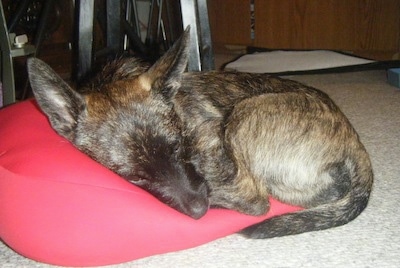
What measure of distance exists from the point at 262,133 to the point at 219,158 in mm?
210

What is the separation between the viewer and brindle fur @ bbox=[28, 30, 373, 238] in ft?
5.50

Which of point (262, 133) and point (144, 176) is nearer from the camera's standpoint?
point (144, 176)

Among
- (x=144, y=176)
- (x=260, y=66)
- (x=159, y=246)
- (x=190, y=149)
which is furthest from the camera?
(x=260, y=66)

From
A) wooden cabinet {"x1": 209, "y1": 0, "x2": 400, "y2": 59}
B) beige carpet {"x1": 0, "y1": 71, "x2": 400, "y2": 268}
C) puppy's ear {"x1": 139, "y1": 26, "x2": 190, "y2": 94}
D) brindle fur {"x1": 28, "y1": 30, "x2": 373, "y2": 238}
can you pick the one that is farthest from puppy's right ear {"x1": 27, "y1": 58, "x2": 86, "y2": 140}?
wooden cabinet {"x1": 209, "y1": 0, "x2": 400, "y2": 59}

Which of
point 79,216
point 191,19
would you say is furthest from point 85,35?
point 79,216

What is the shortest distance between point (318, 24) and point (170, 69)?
3965 millimetres

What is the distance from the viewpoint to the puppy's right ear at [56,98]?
152 centimetres

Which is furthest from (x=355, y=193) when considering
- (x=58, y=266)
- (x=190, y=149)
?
(x=58, y=266)

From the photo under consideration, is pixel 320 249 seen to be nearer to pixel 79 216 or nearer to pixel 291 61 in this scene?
pixel 79 216

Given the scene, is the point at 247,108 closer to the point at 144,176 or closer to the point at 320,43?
the point at 144,176

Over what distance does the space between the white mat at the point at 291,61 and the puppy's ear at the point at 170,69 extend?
2.83 meters

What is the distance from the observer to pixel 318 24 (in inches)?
206

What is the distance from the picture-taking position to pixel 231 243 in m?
1.71

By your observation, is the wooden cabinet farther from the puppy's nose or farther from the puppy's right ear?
the puppy's right ear
